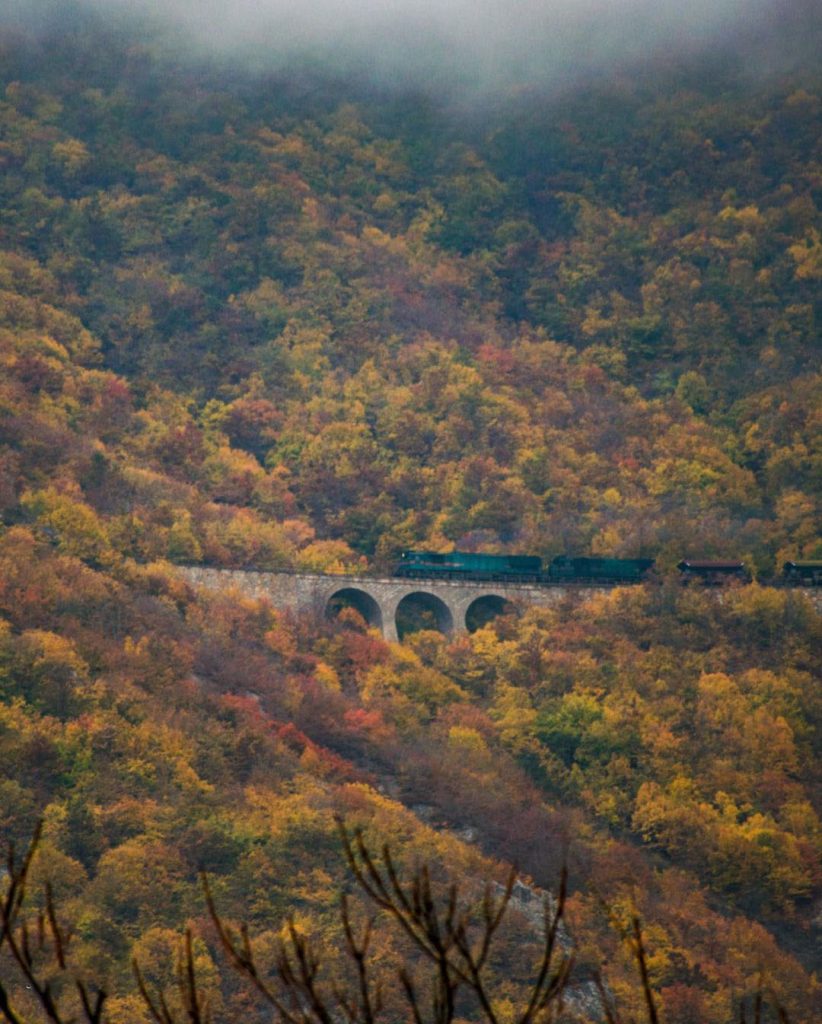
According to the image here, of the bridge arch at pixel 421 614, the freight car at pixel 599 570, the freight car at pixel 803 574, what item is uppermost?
the freight car at pixel 599 570

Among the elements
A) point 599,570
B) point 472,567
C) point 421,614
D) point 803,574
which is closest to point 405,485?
point 472,567

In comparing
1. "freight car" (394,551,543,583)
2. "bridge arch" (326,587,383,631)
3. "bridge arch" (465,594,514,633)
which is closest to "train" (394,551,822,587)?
"freight car" (394,551,543,583)

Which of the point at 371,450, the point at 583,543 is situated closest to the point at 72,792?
the point at 583,543

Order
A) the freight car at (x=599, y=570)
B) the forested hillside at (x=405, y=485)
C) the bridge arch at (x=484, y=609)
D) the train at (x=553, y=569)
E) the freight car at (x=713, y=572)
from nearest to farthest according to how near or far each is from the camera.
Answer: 1. the forested hillside at (x=405, y=485)
2. the freight car at (x=713, y=572)
3. the bridge arch at (x=484, y=609)
4. the train at (x=553, y=569)
5. the freight car at (x=599, y=570)

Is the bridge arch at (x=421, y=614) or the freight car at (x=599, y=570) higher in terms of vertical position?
the freight car at (x=599, y=570)

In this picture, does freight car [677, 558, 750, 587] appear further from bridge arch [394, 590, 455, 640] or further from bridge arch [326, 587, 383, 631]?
bridge arch [326, 587, 383, 631]

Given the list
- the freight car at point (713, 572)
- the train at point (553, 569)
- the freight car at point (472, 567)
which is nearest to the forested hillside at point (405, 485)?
the freight car at point (713, 572)

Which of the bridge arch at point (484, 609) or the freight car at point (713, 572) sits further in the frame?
the bridge arch at point (484, 609)

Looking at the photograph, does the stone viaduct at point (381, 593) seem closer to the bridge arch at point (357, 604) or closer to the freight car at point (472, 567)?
the bridge arch at point (357, 604)
